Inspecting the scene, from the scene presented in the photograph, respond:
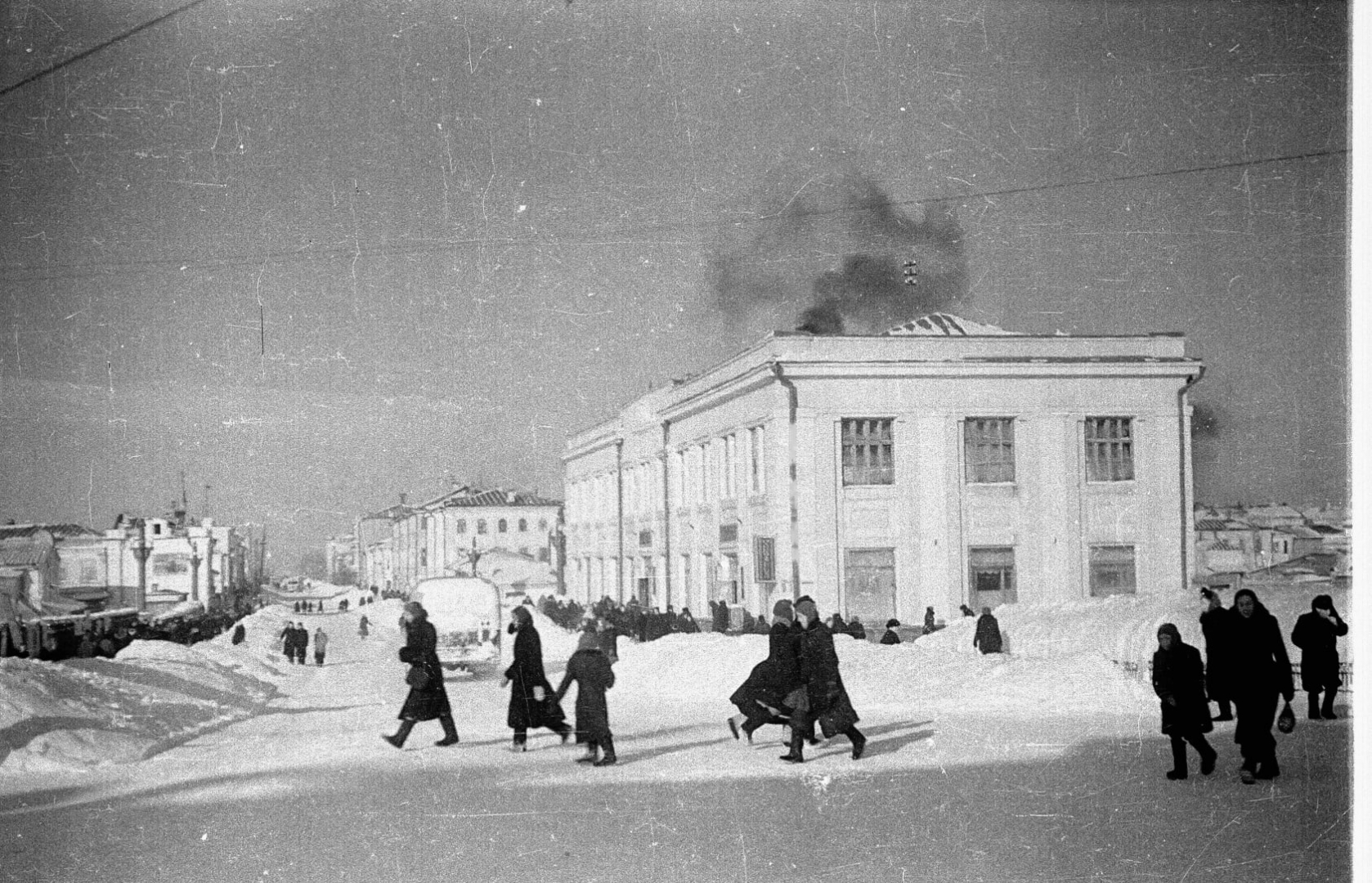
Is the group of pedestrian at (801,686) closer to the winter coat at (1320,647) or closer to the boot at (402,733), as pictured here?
the boot at (402,733)

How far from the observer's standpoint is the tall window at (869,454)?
1059 centimetres

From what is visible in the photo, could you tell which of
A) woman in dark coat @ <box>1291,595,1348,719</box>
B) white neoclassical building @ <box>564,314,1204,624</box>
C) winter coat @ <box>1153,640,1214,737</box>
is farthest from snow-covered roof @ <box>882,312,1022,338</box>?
woman in dark coat @ <box>1291,595,1348,719</box>

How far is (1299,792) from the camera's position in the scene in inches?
347

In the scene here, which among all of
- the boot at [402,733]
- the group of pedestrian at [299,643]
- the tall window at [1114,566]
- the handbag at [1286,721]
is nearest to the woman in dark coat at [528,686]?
the boot at [402,733]

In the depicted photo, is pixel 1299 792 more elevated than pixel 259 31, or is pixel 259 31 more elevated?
pixel 259 31

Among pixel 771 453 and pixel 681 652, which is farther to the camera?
pixel 681 652

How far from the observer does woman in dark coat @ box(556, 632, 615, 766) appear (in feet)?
30.7

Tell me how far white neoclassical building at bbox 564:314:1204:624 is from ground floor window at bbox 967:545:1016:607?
0.05ft

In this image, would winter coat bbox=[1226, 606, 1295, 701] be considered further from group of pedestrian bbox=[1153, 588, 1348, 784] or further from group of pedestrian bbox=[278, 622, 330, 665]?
group of pedestrian bbox=[278, 622, 330, 665]

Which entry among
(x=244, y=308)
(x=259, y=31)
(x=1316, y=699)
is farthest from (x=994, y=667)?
(x=259, y=31)

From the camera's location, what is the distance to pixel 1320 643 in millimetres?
10273

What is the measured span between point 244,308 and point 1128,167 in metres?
6.87

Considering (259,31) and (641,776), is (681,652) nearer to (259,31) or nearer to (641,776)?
(641,776)

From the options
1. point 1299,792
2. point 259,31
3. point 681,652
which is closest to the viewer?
point 1299,792
